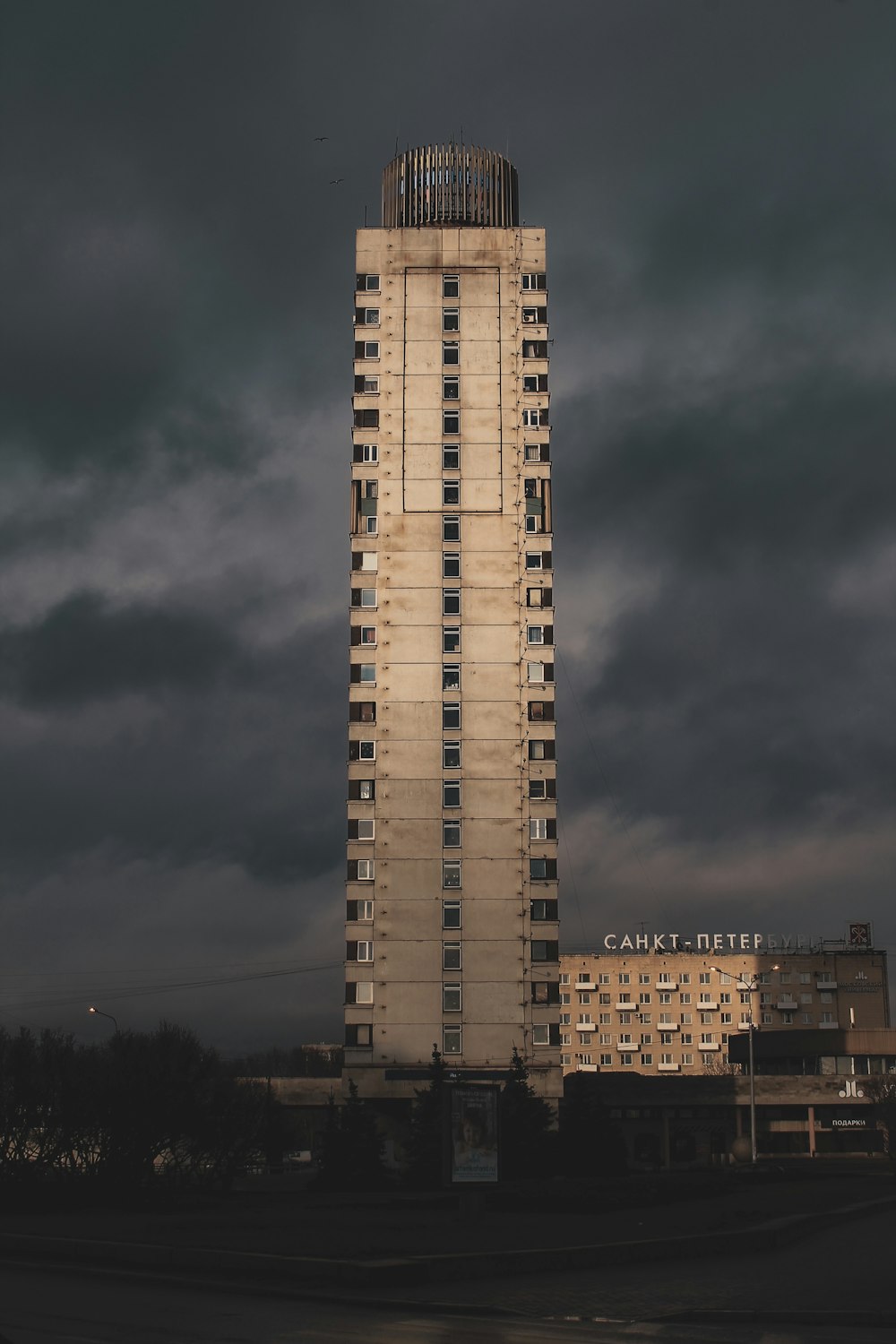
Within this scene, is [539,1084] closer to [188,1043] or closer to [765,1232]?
[188,1043]

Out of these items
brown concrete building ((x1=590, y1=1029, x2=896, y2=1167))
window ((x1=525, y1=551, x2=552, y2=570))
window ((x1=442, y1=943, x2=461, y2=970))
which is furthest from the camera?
brown concrete building ((x1=590, y1=1029, x2=896, y2=1167))

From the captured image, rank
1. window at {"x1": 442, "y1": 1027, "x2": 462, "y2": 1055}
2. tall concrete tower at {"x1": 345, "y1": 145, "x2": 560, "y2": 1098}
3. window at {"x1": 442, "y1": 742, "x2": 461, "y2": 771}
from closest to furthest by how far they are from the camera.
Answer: window at {"x1": 442, "y1": 1027, "x2": 462, "y2": 1055}
tall concrete tower at {"x1": 345, "y1": 145, "x2": 560, "y2": 1098}
window at {"x1": 442, "y1": 742, "x2": 461, "y2": 771}

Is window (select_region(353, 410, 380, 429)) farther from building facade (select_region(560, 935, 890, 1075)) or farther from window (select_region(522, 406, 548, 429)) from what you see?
building facade (select_region(560, 935, 890, 1075))

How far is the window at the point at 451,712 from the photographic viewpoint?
96438 millimetres

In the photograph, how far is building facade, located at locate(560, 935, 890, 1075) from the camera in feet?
631

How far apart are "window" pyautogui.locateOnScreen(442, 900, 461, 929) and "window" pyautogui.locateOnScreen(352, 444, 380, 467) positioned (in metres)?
32.3

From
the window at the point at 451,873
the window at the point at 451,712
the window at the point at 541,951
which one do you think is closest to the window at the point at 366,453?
the window at the point at 451,712

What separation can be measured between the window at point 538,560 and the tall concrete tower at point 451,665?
0.20 m

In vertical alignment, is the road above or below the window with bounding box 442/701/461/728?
below

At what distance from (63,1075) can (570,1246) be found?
27462 mm

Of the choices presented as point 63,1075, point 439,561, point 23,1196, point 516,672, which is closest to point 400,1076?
point 516,672

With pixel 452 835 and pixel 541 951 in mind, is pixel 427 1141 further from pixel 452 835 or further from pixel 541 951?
pixel 452 835

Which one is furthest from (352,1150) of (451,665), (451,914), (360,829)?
(451,665)

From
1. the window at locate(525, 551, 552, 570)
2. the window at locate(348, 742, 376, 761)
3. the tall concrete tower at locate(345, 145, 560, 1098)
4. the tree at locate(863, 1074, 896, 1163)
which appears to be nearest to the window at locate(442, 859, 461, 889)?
the tall concrete tower at locate(345, 145, 560, 1098)
